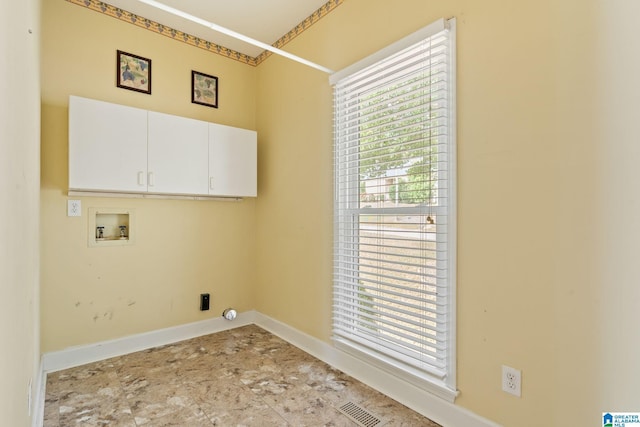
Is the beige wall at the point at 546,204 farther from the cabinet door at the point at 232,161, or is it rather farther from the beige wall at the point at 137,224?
the beige wall at the point at 137,224

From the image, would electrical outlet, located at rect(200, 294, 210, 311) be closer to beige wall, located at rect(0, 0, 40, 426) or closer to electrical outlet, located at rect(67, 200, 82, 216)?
electrical outlet, located at rect(67, 200, 82, 216)

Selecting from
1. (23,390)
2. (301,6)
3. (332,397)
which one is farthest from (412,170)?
(23,390)

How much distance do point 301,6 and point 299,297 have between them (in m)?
2.38

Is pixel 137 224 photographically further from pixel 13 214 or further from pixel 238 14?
pixel 238 14

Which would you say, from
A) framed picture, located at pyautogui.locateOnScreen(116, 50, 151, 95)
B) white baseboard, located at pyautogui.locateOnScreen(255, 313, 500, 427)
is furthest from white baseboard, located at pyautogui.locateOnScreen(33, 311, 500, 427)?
framed picture, located at pyautogui.locateOnScreen(116, 50, 151, 95)

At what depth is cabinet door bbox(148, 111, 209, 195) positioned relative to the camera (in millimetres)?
2600

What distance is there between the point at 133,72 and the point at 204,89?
23.6 inches

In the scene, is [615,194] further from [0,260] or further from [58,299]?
[58,299]

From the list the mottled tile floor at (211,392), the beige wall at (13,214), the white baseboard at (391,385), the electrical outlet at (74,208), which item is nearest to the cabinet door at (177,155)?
the electrical outlet at (74,208)

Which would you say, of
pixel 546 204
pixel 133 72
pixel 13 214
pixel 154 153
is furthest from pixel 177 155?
pixel 546 204

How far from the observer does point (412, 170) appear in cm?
195

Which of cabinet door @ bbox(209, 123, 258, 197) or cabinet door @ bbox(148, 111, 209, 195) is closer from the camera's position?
cabinet door @ bbox(148, 111, 209, 195)

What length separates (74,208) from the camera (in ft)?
8.10

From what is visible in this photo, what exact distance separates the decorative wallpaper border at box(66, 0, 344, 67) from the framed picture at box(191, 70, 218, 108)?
278 mm
